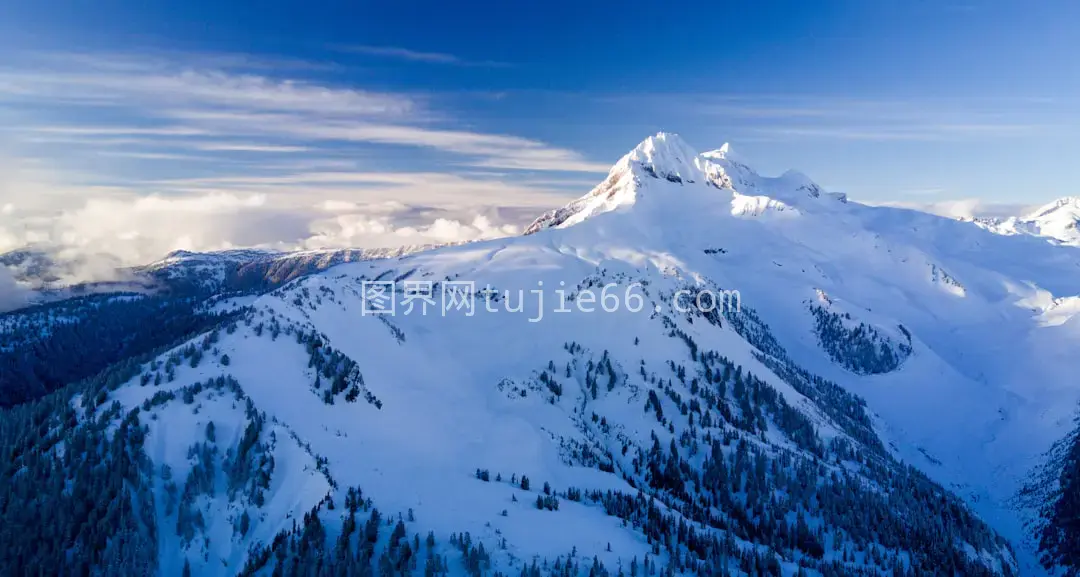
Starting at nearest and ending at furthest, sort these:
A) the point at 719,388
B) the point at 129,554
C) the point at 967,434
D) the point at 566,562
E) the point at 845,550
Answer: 1. the point at 129,554
2. the point at 566,562
3. the point at 845,550
4. the point at 719,388
5. the point at 967,434

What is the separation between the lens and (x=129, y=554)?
184 feet

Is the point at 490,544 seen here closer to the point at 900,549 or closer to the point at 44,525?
the point at 44,525

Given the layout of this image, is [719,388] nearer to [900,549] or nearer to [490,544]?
[900,549]

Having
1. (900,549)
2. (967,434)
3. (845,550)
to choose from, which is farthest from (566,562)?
(967,434)

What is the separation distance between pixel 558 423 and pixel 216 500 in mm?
71256

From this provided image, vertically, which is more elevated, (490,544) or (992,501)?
(490,544)

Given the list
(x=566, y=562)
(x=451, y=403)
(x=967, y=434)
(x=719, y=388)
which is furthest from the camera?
(x=967, y=434)

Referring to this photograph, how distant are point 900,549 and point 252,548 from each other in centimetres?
Result: 10111

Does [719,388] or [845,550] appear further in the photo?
[719,388]

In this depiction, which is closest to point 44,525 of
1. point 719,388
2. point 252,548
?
point 252,548

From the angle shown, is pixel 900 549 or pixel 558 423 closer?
pixel 900 549

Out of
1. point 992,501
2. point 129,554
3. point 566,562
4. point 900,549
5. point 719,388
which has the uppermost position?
point 129,554

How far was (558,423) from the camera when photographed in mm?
123375

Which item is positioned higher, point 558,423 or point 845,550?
point 558,423
